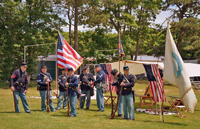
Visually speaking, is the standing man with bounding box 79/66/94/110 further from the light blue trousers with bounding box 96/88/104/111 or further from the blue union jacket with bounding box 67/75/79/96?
the blue union jacket with bounding box 67/75/79/96

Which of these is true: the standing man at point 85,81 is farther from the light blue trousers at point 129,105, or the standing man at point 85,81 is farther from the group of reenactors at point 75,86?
the light blue trousers at point 129,105

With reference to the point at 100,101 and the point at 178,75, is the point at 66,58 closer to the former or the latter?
the point at 100,101

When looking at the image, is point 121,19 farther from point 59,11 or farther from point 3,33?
point 3,33

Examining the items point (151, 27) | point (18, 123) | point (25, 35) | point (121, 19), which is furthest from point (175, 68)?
point (151, 27)

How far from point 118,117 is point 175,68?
9.56ft

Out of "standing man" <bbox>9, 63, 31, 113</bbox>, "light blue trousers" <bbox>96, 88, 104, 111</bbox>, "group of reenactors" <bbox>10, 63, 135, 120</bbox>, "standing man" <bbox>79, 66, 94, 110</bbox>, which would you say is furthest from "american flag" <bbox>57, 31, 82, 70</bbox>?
"standing man" <bbox>9, 63, 31, 113</bbox>

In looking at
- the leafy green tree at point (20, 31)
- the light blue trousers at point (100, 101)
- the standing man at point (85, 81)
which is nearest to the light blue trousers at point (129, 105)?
the light blue trousers at point (100, 101)

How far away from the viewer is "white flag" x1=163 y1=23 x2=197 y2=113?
845cm

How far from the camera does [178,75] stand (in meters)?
8.62

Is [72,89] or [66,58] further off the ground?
[66,58]

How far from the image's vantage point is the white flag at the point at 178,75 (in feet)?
27.7

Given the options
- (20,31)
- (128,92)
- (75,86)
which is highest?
(20,31)

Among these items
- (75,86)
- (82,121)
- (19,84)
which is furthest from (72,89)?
(19,84)

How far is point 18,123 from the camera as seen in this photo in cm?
838
